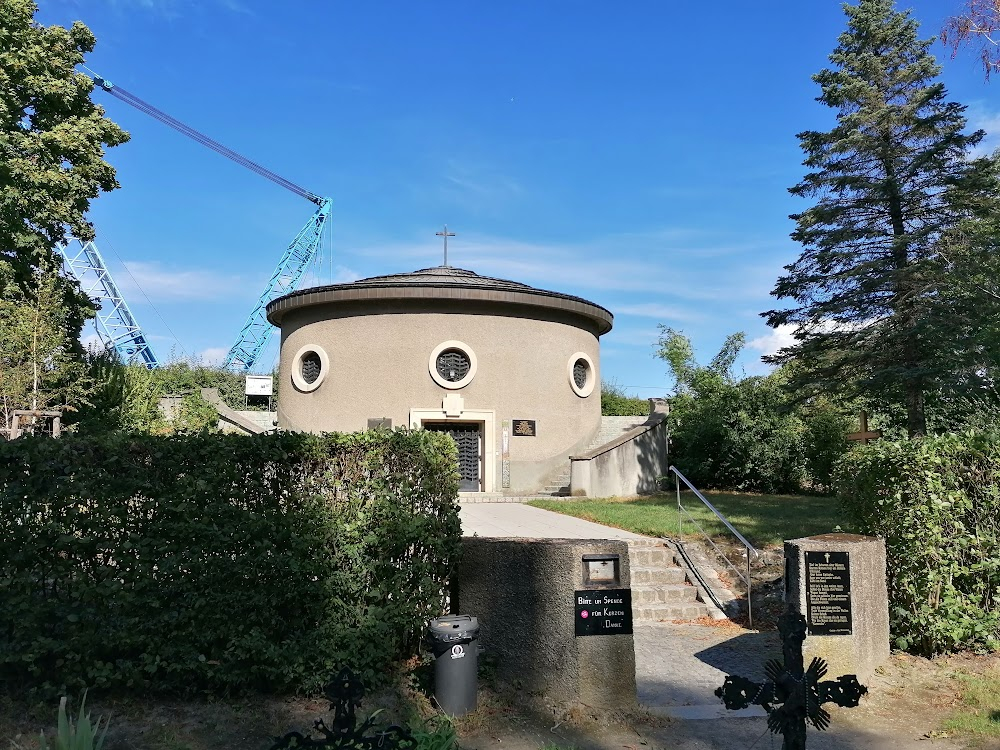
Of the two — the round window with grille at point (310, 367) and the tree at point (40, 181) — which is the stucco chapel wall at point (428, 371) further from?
the tree at point (40, 181)

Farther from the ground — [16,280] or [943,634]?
[16,280]

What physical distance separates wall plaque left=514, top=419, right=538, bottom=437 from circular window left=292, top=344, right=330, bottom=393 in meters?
5.56

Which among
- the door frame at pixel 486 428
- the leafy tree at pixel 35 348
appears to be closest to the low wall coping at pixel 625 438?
the door frame at pixel 486 428

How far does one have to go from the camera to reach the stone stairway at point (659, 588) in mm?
8820

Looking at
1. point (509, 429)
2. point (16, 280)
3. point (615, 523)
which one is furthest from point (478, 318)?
point (16, 280)

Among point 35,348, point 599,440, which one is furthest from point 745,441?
point 35,348

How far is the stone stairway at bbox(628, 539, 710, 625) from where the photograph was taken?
28.9 feet

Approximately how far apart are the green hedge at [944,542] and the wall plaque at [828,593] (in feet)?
3.09

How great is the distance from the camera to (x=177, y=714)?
5.06 metres

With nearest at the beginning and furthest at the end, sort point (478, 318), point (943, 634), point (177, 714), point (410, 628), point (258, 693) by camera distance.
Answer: point (177, 714)
point (258, 693)
point (410, 628)
point (943, 634)
point (478, 318)

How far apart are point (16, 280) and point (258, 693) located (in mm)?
20196

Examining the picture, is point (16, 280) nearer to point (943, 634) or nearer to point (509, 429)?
point (509, 429)

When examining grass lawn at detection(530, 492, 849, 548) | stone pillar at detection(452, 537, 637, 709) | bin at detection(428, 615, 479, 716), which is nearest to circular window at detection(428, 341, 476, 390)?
grass lawn at detection(530, 492, 849, 548)

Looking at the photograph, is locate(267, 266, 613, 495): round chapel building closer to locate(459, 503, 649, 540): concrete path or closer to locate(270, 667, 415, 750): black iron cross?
locate(459, 503, 649, 540): concrete path
